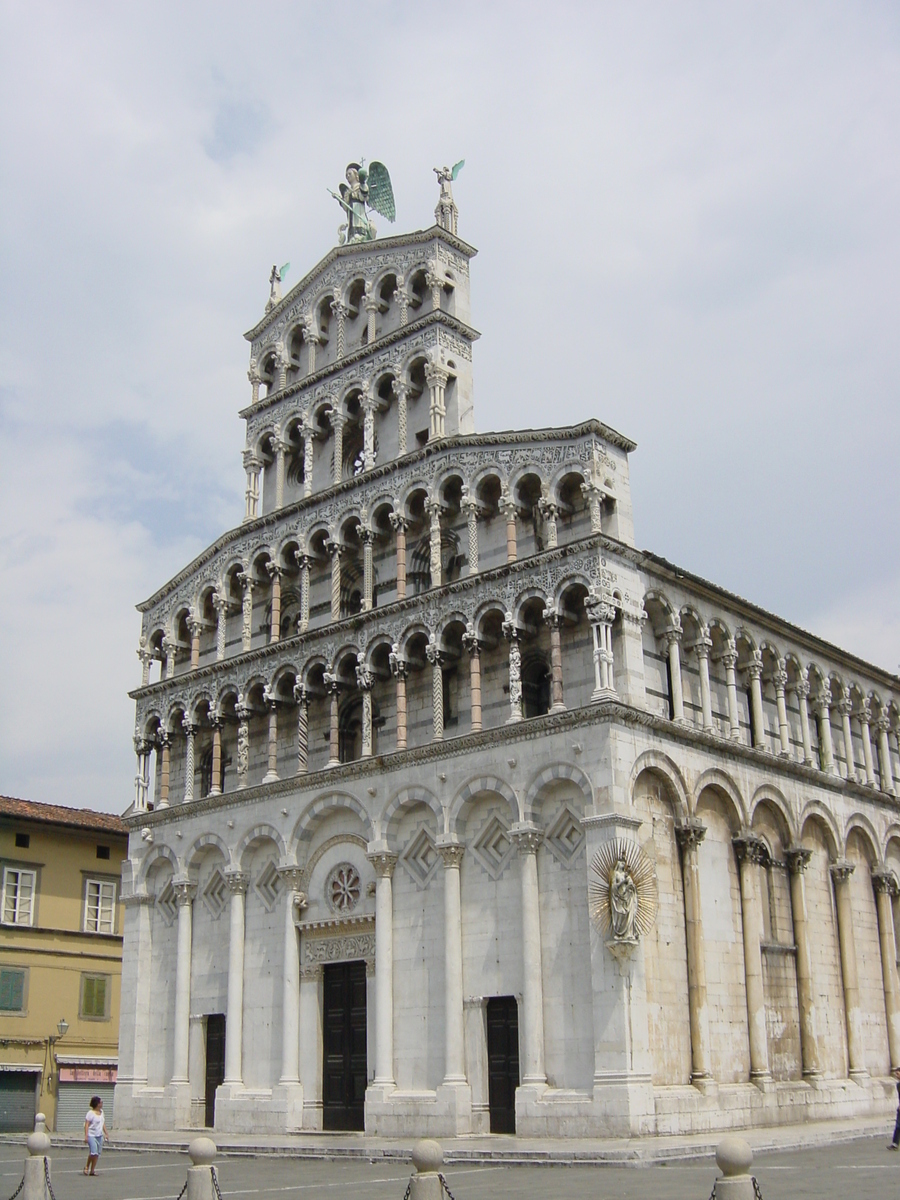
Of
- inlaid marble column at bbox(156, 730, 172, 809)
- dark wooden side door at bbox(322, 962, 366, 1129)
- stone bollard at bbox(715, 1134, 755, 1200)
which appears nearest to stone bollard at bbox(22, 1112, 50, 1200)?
stone bollard at bbox(715, 1134, 755, 1200)

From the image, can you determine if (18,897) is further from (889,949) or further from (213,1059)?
(889,949)

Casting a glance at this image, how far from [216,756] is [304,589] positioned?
5.34 metres

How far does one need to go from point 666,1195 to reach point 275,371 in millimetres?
28583

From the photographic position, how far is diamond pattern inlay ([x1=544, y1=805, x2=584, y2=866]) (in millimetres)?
26892

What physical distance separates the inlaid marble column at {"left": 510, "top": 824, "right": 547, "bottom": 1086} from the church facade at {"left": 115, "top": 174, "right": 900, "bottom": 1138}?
0.07 metres

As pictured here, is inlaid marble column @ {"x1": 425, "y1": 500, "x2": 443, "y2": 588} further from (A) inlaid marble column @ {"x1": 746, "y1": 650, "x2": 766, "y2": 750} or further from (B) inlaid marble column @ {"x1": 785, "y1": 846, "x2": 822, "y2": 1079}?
(B) inlaid marble column @ {"x1": 785, "y1": 846, "x2": 822, "y2": 1079}

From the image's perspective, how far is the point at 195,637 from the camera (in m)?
37.8

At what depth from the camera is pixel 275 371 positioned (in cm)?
3953

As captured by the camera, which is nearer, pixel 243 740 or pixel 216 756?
pixel 243 740

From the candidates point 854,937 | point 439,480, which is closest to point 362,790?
point 439,480

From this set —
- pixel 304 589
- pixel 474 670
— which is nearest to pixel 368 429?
pixel 304 589

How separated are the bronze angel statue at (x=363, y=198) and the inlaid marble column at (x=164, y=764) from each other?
52.3 ft

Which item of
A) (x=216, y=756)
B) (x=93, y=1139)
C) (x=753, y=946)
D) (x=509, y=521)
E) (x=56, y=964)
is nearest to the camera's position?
(x=93, y=1139)

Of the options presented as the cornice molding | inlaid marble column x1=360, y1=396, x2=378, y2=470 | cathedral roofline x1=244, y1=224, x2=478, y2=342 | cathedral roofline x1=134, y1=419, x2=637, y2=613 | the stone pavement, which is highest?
cathedral roofline x1=244, y1=224, x2=478, y2=342
